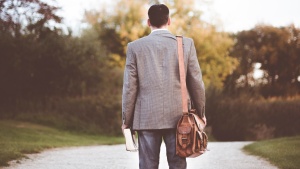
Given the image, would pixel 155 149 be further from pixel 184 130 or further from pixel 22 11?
pixel 22 11

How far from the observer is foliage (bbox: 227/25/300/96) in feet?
144

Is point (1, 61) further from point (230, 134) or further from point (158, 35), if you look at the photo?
point (158, 35)

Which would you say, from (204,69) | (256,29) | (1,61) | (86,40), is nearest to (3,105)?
(1,61)

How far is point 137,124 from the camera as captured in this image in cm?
415

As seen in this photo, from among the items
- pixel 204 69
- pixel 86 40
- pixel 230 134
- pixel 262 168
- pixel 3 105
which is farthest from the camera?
pixel 204 69

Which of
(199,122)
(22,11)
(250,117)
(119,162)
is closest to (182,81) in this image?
(199,122)

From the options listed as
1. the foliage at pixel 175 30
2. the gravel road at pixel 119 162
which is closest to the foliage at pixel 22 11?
the gravel road at pixel 119 162

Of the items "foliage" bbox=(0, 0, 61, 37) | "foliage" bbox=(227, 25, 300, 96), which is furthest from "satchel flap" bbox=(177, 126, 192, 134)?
"foliage" bbox=(227, 25, 300, 96)

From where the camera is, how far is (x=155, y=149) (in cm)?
407

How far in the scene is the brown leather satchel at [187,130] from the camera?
3.97 m

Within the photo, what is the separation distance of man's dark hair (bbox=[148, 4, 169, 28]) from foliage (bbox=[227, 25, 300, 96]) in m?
39.0

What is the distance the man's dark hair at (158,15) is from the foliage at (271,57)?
128 feet

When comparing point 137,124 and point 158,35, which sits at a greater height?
point 158,35

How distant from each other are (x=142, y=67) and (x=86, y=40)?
24.3m
